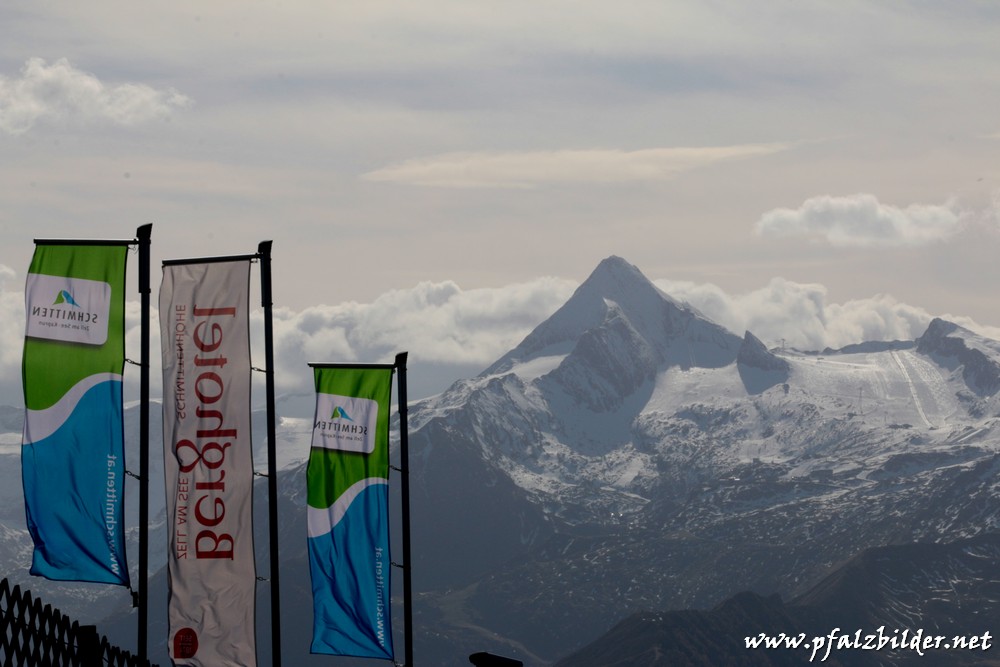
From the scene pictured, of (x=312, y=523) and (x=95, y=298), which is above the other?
(x=95, y=298)

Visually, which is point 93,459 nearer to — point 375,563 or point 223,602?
point 223,602

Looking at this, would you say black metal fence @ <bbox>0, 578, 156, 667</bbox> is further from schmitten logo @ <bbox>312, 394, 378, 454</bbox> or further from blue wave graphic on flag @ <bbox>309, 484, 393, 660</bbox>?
blue wave graphic on flag @ <bbox>309, 484, 393, 660</bbox>

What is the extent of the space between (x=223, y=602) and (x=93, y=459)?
555 centimetres

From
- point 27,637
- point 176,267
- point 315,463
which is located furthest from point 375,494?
point 27,637

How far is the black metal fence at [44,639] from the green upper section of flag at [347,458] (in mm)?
18938

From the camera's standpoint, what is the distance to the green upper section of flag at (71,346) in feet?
138

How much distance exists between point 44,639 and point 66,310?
595 inches

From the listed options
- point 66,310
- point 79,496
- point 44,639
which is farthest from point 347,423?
point 44,639

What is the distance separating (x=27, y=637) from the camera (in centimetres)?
2714

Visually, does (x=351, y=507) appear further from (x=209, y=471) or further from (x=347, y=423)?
(x=209, y=471)

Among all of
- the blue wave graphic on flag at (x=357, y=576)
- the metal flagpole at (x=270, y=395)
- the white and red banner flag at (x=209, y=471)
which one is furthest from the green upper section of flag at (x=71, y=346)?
the blue wave graphic on flag at (x=357, y=576)

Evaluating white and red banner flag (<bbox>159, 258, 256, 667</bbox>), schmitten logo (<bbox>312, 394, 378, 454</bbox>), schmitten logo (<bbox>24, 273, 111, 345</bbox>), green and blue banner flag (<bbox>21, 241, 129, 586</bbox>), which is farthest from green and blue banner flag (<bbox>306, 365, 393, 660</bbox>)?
schmitten logo (<bbox>24, 273, 111, 345</bbox>)

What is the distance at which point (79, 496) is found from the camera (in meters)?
41.6

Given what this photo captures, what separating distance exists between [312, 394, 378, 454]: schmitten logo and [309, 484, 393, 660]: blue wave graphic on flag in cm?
141
